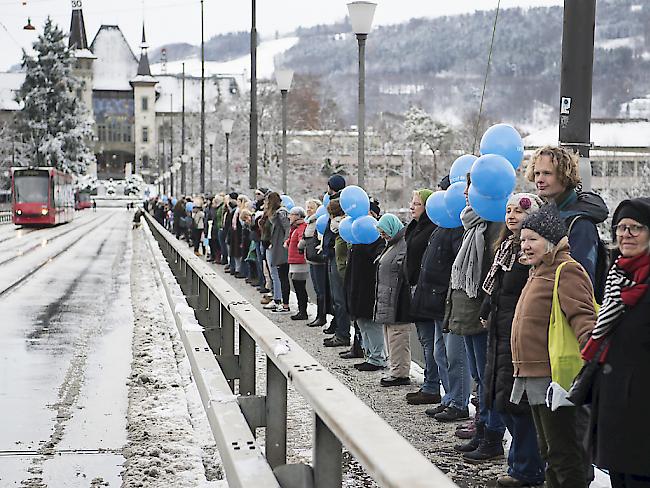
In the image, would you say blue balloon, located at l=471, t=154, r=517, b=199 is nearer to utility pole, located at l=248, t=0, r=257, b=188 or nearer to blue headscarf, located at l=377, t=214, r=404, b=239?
blue headscarf, located at l=377, t=214, r=404, b=239

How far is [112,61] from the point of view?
180 metres

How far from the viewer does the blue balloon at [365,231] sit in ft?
36.7

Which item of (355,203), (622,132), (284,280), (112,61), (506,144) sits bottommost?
(284,280)

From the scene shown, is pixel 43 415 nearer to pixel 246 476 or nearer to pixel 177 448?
pixel 177 448

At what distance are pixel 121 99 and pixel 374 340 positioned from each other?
169419 millimetres

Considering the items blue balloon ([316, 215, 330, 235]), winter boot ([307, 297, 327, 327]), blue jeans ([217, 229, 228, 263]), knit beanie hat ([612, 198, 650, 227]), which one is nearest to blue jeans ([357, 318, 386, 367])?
blue balloon ([316, 215, 330, 235])

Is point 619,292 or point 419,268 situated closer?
point 619,292

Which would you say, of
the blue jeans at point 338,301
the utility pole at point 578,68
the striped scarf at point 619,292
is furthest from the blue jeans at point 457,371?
the blue jeans at point 338,301

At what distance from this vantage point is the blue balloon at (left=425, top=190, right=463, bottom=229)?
8.38 m

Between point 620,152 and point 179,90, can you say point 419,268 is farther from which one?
point 179,90

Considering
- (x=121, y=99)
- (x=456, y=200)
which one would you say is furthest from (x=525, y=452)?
(x=121, y=99)

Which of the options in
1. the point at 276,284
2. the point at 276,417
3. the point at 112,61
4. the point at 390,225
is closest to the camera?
the point at 276,417

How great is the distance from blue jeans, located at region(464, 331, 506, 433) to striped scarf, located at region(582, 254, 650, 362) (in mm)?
2468

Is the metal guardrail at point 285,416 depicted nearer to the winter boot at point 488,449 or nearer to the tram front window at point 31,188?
the winter boot at point 488,449
